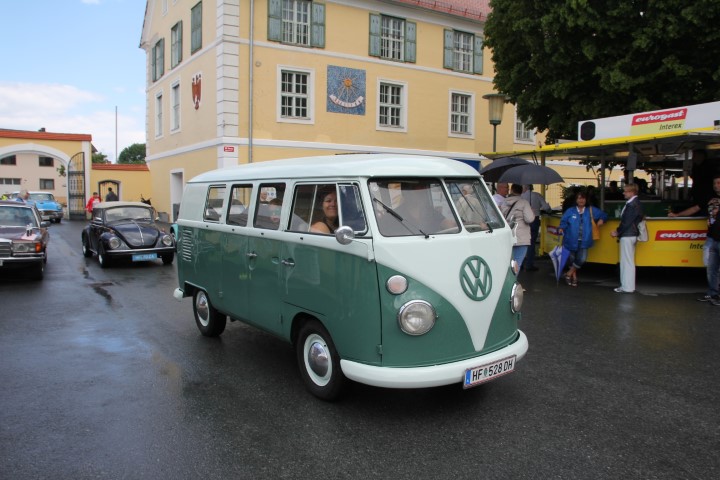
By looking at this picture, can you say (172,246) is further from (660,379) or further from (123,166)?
(123,166)

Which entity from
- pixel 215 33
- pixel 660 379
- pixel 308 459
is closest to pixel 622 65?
pixel 660 379

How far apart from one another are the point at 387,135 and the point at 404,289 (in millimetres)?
21227

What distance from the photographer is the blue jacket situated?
10.4 meters

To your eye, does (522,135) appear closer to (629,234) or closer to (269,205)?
(629,234)

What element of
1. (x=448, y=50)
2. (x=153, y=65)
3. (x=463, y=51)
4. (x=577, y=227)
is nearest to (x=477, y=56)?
(x=463, y=51)

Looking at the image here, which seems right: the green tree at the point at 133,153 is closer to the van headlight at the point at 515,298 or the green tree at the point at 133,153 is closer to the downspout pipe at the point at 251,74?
the downspout pipe at the point at 251,74

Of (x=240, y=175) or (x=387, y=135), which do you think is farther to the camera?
(x=387, y=135)

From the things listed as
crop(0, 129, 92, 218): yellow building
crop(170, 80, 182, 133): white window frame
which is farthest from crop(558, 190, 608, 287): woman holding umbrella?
crop(0, 129, 92, 218): yellow building

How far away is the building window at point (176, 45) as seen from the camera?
25812 millimetres

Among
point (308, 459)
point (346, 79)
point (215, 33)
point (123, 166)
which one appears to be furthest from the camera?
point (123, 166)

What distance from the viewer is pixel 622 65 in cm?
1305

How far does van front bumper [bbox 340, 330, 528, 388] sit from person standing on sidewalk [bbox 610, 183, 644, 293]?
255 inches

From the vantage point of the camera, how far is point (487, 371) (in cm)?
436

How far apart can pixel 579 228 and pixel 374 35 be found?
16444 mm
